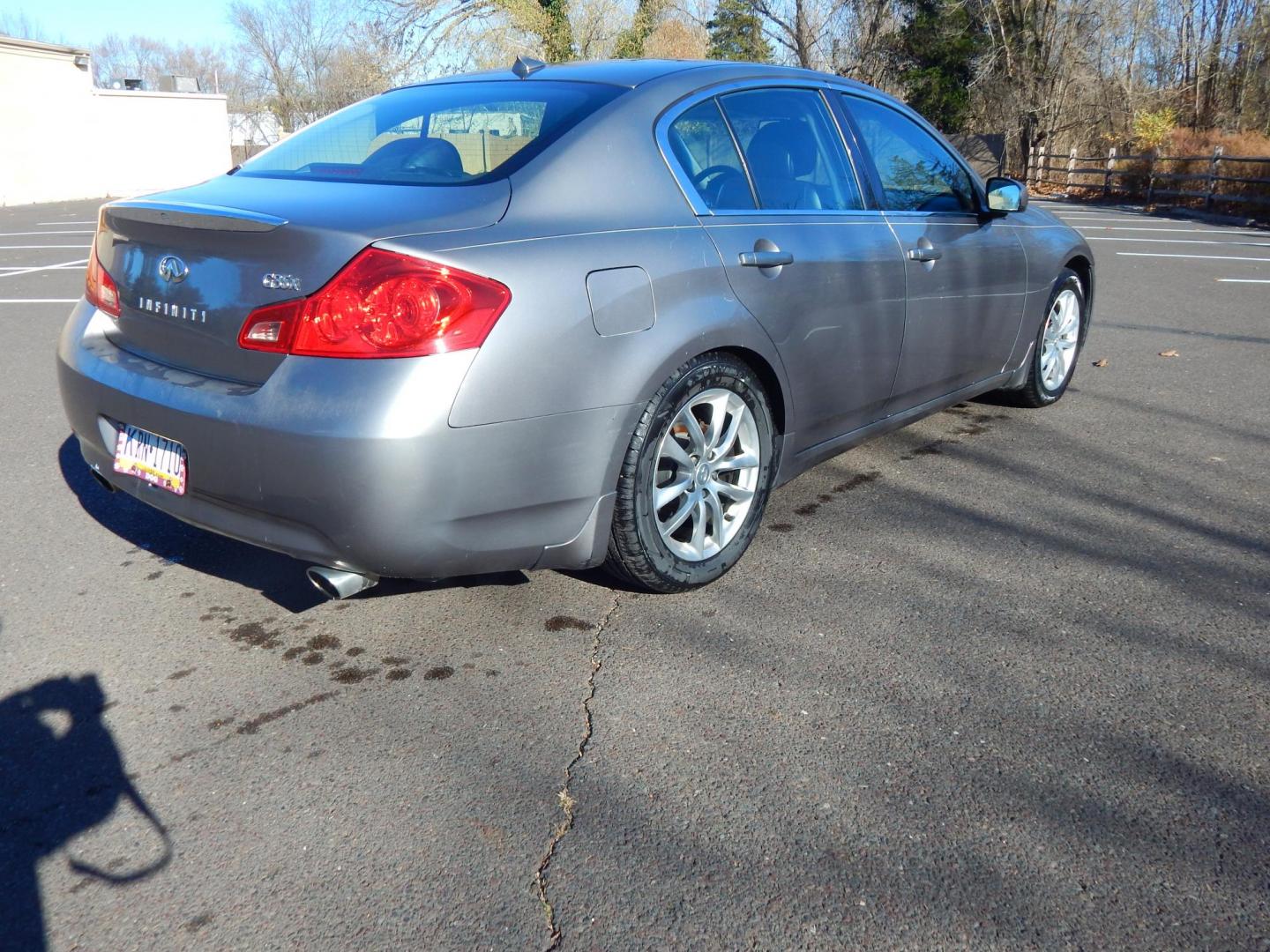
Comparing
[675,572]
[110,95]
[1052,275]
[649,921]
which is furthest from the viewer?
[110,95]

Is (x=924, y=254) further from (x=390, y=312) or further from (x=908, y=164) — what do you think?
(x=390, y=312)

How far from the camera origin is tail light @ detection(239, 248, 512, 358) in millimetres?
2547

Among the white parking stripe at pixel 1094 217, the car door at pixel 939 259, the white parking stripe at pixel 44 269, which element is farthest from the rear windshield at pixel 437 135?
the white parking stripe at pixel 1094 217

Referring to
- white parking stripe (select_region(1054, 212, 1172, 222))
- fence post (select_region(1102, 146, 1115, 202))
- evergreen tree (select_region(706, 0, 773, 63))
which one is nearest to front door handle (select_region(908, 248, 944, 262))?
white parking stripe (select_region(1054, 212, 1172, 222))

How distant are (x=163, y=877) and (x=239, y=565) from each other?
1603 millimetres

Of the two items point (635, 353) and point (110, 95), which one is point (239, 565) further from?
point (110, 95)

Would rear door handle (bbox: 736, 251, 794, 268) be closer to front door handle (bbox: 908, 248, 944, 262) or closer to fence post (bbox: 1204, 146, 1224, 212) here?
front door handle (bbox: 908, 248, 944, 262)

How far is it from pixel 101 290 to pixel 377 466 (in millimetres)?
1323

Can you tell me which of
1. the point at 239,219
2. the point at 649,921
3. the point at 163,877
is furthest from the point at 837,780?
the point at 239,219

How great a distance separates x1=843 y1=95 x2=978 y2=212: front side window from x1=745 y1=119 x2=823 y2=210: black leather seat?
0.41 metres

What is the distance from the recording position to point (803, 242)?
3572 millimetres

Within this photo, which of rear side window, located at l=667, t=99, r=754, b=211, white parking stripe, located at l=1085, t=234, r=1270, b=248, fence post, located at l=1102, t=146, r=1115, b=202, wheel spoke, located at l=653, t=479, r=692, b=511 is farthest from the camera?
fence post, located at l=1102, t=146, r=1115, b=202

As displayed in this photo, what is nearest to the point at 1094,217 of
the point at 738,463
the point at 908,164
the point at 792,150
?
the point at 908,164

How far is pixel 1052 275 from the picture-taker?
5246 mm
